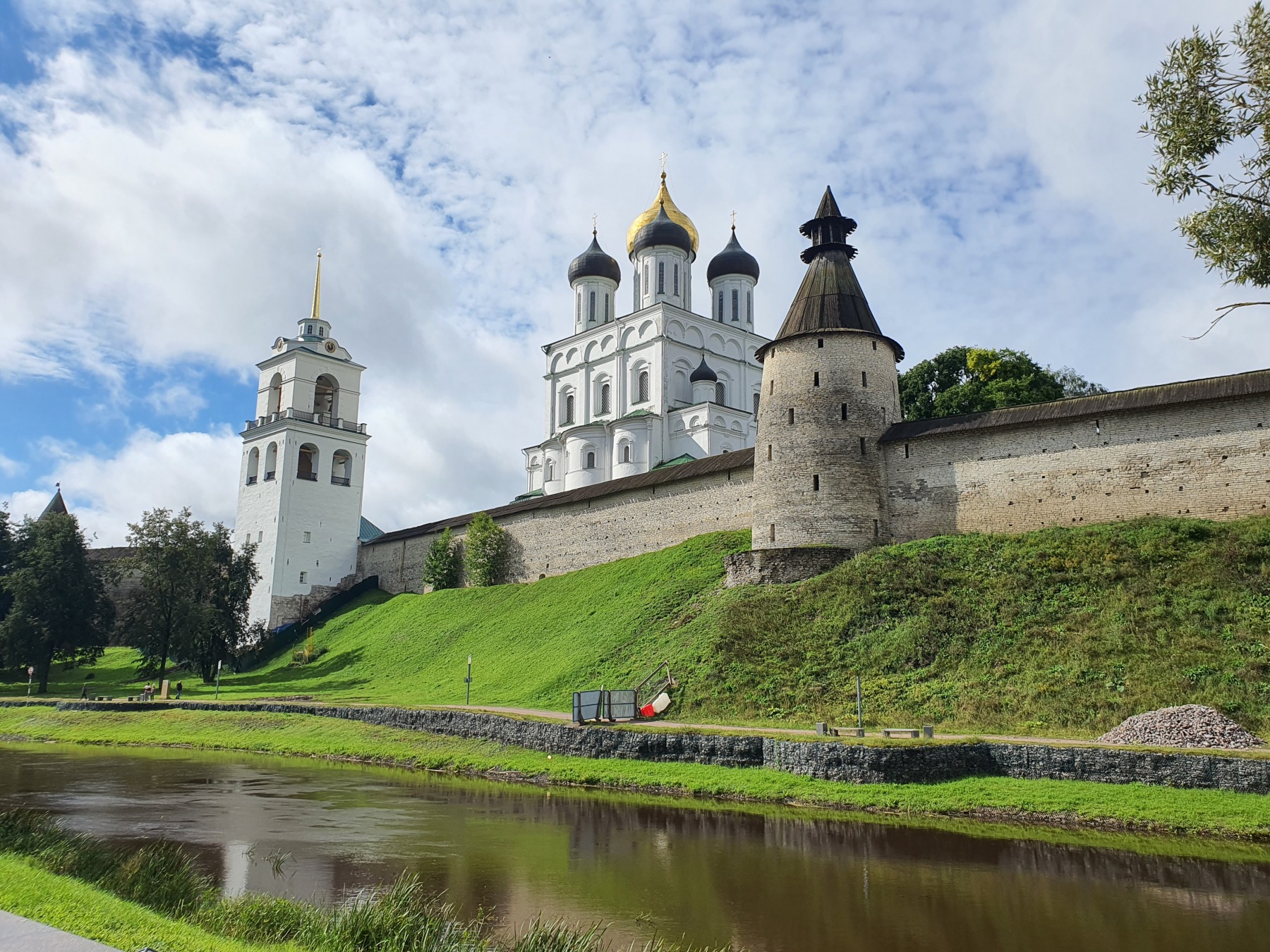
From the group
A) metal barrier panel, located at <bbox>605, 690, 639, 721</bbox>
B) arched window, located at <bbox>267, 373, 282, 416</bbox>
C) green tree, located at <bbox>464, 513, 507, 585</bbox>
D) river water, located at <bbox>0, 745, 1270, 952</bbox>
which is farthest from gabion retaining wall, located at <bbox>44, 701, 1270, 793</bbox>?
arched window, located at <bbox>267, 373, 282, 416</bbox>

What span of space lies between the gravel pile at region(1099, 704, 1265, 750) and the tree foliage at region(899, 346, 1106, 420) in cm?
1762

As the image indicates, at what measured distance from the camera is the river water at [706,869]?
8.02 metres

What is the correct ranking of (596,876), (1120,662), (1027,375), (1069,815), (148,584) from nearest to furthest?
1. (596,876)
2. (1069,815)
3. (1120,662)
4. (1027,375)
5. (148,584)

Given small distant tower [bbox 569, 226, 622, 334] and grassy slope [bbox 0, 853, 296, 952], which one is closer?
grassy slope [bbox 0, 853, 296, 952]

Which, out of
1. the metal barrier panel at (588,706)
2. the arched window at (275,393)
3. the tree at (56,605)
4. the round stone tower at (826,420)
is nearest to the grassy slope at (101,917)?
the metal barrier panel at (588,706)

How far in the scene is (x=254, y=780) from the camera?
1691 centimetres

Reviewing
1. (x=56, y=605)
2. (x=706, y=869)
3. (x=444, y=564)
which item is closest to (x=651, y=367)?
(x=444, y=564)

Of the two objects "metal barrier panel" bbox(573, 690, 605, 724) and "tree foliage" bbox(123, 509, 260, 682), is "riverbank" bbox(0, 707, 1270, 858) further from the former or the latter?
"tree foliage" bbox(123, 509, 260, 682)

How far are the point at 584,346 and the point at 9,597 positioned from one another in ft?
95.5

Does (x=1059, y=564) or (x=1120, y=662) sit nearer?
(x=1120, y=662)

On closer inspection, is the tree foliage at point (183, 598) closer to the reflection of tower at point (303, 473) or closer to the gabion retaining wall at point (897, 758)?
the reflection of tower at point (303, 473)

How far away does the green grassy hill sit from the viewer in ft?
51.9

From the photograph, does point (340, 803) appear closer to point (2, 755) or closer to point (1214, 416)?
point (2, 755)

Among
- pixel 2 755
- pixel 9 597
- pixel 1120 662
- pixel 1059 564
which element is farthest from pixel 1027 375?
pixel 9 597
